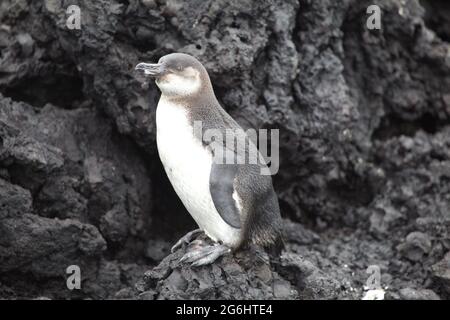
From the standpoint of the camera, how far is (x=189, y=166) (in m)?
5.22

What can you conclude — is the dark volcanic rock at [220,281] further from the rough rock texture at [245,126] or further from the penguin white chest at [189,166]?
the penguin white chest at [189,166]

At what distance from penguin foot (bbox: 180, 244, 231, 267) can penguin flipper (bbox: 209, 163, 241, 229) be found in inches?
7.9

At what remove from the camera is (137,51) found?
6227 mm

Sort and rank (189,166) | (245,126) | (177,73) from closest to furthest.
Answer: (189,166)
(177,73)
(245,126)

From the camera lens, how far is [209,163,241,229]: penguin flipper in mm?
5102

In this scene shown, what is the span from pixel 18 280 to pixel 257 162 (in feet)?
6.86

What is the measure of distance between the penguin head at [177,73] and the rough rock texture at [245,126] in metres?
0.73

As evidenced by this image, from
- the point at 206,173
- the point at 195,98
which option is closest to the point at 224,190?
the point at 206,173

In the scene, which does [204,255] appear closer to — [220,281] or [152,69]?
[220,281]

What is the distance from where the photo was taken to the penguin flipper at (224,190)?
510cm

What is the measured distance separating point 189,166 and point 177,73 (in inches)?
24.8

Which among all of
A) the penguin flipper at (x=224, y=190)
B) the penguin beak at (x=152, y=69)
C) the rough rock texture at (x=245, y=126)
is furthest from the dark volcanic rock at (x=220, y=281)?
the penguin beak at (x=152, y=69)

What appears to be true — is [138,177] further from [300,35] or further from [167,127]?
[300,35]

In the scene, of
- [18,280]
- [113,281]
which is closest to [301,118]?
[113,281]
